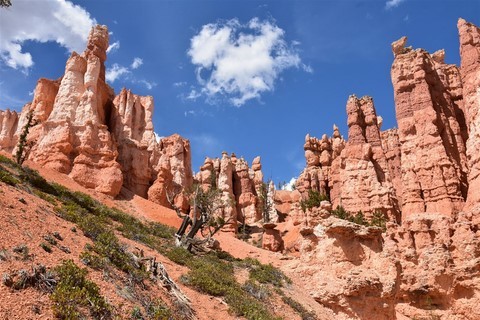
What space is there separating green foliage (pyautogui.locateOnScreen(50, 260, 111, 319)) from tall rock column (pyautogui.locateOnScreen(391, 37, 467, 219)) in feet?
104

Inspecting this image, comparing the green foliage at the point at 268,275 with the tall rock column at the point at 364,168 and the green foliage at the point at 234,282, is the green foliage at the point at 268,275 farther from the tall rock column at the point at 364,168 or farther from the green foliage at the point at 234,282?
the tall rock column at the point at 364,168

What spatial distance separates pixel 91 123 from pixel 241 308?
2957 cm

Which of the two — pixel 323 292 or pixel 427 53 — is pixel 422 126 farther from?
pixel 323 292

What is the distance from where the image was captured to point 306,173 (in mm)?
59219

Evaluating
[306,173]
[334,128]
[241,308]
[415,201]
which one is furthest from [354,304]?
[334,128]

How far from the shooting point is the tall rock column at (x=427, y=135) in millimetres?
35469

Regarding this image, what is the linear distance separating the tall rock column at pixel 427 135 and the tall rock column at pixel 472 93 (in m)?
2.29

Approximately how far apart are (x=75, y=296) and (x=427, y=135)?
119 ft

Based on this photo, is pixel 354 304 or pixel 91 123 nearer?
pixel 354 304

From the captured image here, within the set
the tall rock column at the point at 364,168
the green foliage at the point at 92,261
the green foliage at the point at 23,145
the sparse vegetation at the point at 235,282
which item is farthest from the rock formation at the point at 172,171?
the green foliage at the point at 92,261

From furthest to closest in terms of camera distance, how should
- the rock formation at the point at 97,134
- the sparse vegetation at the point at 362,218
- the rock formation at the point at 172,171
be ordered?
the rock formation at the point at 172,171, the sparse vegetation at the point at 362,218, the rock formation at the point at 97,134

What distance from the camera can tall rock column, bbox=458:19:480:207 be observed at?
31.7 m

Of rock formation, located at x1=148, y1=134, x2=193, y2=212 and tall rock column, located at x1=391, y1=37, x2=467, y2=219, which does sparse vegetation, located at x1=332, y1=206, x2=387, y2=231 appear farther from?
rock formation, located at x1=148, y1=134, x2=193, y2=212

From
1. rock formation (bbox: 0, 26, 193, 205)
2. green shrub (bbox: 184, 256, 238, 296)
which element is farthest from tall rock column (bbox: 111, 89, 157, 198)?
green shrub (bbox: 184, 256, 238, 296)
